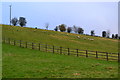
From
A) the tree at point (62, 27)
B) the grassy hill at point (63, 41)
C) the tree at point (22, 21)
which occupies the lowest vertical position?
the grassy hill at point (63, 41)

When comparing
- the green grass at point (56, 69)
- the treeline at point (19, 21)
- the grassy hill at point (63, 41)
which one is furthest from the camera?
the treeline at point (19, 21)

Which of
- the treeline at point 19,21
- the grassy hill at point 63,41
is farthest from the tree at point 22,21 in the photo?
the grassy hill at point 63,41

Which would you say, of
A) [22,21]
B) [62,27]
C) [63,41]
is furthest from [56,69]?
[22,21]

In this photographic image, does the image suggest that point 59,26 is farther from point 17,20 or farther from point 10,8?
point 10,8

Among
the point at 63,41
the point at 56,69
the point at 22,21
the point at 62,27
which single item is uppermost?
the point at 22,21

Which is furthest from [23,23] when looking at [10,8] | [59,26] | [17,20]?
[10,8]

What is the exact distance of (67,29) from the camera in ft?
471

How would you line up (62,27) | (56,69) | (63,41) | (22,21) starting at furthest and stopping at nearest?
(22,21) < (62,27) < (63,41) < (56,69)

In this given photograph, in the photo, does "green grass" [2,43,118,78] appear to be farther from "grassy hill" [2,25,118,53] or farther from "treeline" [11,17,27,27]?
"treeline" [11,17,27,27]

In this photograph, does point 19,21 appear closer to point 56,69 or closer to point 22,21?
point 22,21

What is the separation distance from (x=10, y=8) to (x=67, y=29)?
207 feet

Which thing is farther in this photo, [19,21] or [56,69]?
[19,21]

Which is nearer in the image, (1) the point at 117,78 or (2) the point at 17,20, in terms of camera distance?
(1) the point at 117,78

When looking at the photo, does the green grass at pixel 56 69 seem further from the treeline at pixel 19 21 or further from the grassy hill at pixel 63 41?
the treeline at pixel 19 21
